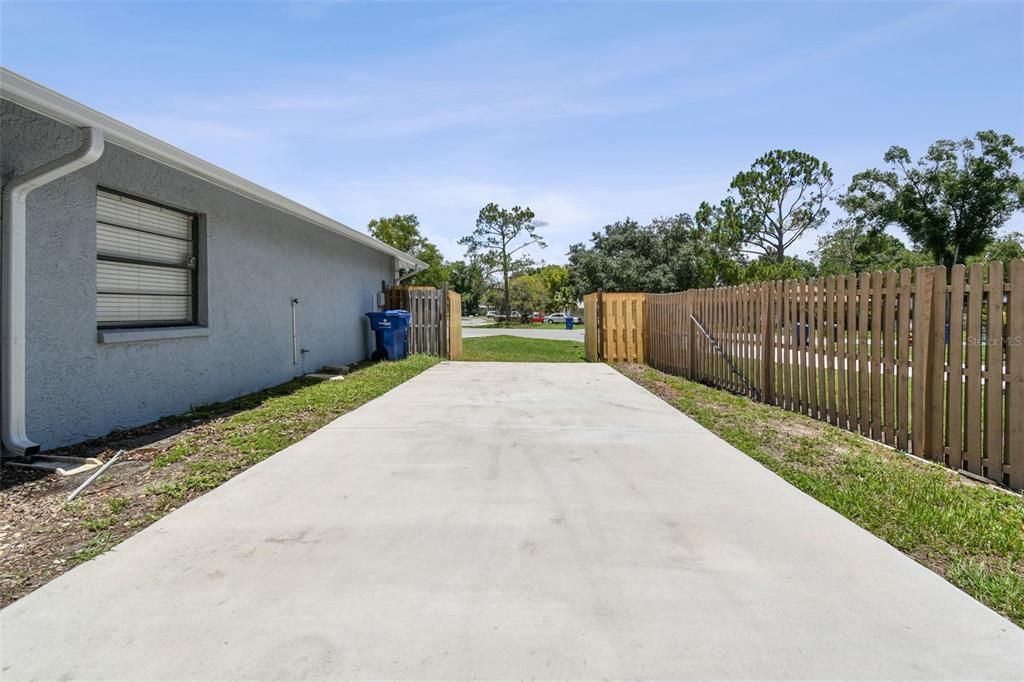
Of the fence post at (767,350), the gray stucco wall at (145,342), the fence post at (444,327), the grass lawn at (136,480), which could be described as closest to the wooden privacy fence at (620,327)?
the fence post at (444,327)

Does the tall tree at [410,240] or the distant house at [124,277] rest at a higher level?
the tall tree at [410,240]

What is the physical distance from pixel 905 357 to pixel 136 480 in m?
6.96

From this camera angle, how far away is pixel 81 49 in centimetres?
646

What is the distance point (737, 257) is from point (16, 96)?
4266cm

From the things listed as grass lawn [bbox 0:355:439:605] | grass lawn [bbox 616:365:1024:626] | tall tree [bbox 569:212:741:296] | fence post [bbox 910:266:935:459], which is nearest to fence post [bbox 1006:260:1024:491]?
grass lawn [bbox 616:365:1024:626]

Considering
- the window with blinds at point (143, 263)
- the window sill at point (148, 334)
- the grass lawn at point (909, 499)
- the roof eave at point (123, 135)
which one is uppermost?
the roof eave at point (123, 135)

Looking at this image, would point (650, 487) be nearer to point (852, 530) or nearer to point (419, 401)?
point (852, 530)

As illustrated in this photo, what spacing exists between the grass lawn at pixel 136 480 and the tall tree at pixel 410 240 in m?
27.0

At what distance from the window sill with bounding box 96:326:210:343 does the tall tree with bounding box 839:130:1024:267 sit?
1516 inches

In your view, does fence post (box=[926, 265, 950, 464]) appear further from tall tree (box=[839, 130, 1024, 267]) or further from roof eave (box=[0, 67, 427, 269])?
tall tree (box=[839, 130, 1024, 267])

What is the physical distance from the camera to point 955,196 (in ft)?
104

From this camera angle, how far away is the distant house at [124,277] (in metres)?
4.69

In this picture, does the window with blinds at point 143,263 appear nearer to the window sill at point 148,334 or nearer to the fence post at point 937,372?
the window sill at point 148,334

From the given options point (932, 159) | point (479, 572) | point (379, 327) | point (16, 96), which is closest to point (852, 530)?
point (479, 572)
